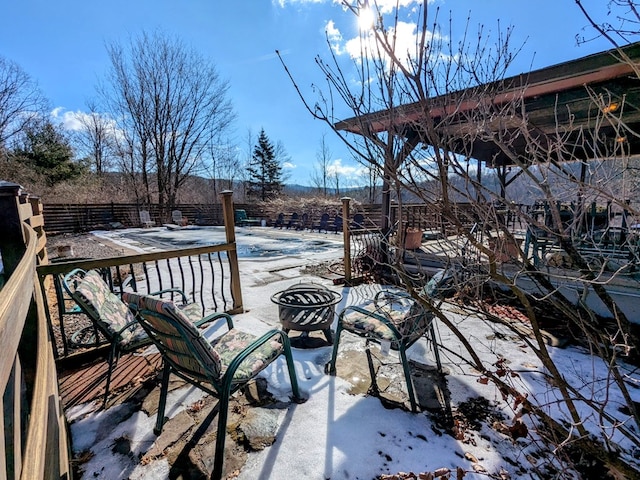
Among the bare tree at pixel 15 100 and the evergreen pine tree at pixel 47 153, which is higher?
the bare tree at pixel 15 100

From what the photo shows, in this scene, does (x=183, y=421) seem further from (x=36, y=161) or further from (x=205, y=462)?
(x=36, y=161)

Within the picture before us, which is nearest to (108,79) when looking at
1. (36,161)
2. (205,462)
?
(36,161)

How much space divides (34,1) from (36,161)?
10.4 m

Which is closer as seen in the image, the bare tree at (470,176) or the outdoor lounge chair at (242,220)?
the bare tree at (470,176)

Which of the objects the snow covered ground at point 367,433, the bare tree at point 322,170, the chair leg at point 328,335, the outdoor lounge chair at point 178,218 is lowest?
the snow covered ground at point 367,433

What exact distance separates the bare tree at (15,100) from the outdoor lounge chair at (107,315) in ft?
62.6

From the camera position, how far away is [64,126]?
58.3ft

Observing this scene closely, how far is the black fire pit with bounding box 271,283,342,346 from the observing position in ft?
8.59

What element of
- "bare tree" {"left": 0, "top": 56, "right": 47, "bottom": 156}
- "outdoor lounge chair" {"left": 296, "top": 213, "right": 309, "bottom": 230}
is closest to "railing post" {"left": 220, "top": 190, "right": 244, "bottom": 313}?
"outdoor lounge chair" {"left": 296, "top": 213, "right": 309, "bottom": 230}

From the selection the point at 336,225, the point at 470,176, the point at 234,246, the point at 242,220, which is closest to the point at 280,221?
the point at 242,220

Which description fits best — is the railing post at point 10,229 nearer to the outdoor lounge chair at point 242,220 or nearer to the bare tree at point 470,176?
the bare tree at point 470,176

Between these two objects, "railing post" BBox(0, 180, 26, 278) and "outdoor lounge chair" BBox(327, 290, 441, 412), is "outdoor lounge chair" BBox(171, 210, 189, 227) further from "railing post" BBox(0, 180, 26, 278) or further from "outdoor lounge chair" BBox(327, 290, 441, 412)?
"outdoor lounge chair" BBox(327, 290, 441, 412)

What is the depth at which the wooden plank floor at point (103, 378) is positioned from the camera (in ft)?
6.72

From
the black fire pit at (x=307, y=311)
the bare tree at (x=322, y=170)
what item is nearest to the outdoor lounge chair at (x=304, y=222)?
the bare tree at (x=322, y=170)
